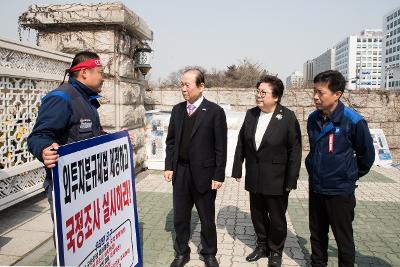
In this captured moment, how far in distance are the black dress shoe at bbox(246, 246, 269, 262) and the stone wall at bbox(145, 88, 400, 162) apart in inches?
247

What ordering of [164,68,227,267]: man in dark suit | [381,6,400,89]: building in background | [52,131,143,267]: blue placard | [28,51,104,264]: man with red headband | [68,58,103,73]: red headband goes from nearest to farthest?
[52,131,143,267]: blue placard → [28,51,104,264]: man with red headband → [68,58,103,73]: red headband → [164,68,227,267]: man in dark suit → [381,6,400,89]: building in background

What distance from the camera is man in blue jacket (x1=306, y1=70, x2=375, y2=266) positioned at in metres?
3.11

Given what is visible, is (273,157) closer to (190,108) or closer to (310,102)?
(190,108)

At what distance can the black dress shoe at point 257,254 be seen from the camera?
378 centimetres

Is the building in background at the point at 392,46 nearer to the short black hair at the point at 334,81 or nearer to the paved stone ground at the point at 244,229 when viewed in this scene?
the paved stone ground at the point at 244,229

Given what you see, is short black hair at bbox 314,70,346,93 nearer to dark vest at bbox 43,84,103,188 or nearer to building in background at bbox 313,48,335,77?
dark vest at bbox 43,84,103,188

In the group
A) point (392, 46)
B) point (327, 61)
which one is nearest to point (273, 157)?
point (392, 46)

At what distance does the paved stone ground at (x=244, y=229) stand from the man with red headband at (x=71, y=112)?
1.70 metres

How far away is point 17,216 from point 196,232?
2.51m

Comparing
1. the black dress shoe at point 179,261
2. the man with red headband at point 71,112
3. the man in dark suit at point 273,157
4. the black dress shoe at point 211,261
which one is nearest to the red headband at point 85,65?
the man with red headband at point 71,112

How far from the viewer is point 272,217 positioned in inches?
143

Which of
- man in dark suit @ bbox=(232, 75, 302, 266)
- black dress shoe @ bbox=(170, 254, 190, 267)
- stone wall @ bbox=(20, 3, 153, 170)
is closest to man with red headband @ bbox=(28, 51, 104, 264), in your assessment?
black dress shoe @ bbox=(170, 254, 190, 267)

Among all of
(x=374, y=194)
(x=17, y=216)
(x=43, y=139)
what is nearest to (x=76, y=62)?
(x=43, y=139)

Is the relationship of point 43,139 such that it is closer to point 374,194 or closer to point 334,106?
point 334,106
